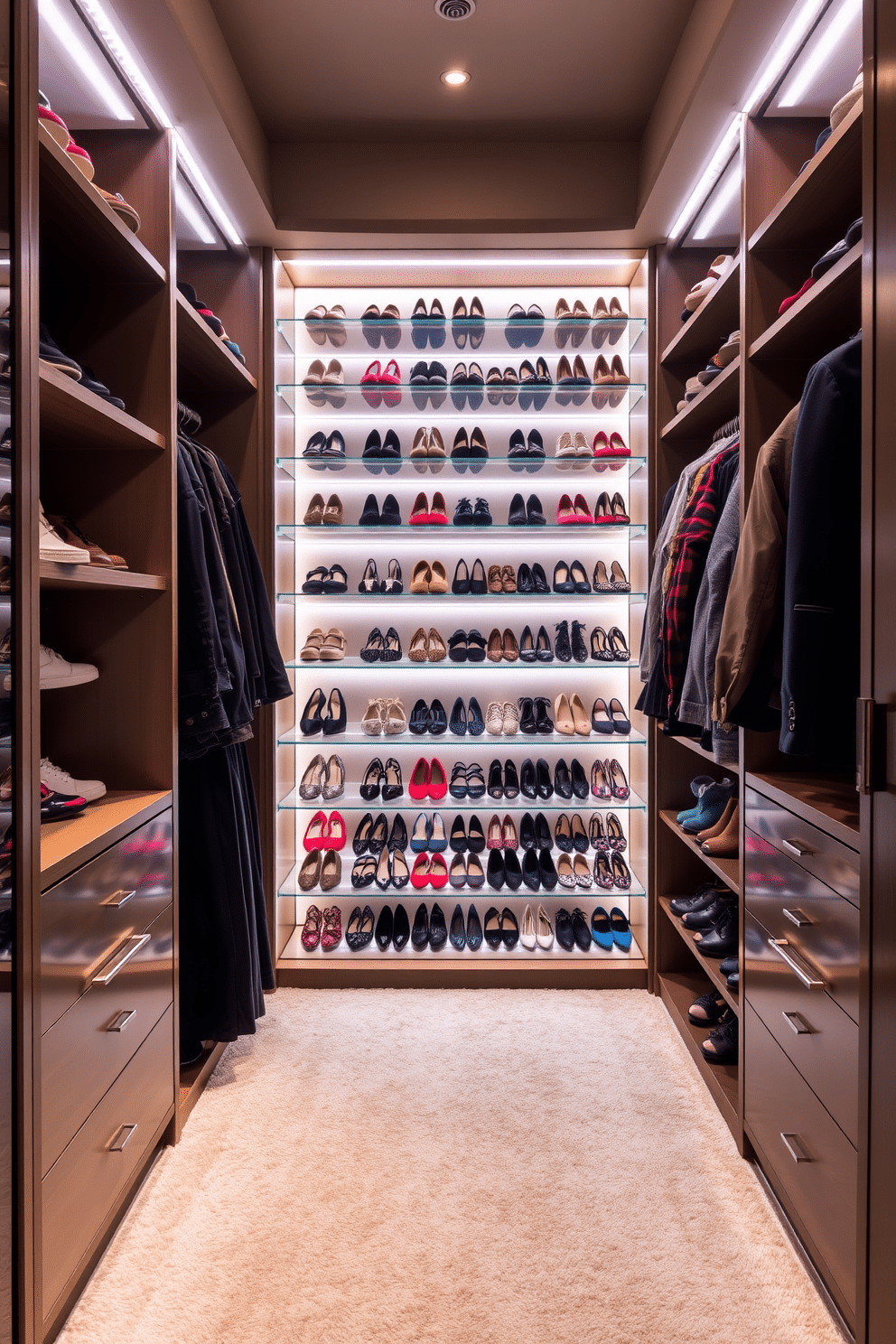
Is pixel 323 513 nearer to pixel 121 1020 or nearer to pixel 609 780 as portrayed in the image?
pixel 609 780

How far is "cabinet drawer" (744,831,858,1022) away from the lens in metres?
1.33

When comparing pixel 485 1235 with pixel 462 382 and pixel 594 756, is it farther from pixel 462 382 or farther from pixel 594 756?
pixel 462 382

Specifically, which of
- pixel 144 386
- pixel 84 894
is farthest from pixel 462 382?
pixel 84 894

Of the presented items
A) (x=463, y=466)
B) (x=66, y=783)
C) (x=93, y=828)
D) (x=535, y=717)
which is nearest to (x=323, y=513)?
(x=463, y=466)

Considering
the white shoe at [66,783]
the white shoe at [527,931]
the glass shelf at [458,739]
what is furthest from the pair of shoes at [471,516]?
the white shoe at [66,783]

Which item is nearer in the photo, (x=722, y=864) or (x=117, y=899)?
(x=117, y=899)

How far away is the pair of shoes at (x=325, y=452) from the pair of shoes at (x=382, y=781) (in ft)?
4.01

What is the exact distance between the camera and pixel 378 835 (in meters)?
3.19

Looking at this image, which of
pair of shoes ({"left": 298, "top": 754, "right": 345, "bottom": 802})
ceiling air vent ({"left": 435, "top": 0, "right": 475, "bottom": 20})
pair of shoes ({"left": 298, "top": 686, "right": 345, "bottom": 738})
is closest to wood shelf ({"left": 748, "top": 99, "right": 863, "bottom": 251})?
ceiling air vent ({"left": 435, "top": 0, "right": 475, "bottom": 20})

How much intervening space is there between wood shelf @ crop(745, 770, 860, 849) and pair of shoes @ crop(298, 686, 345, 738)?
5.50ft

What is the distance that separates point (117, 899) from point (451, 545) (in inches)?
82.7

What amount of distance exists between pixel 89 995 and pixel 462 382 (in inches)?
98.5

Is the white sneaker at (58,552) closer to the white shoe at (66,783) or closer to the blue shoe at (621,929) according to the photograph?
the white shoe at (66,783)

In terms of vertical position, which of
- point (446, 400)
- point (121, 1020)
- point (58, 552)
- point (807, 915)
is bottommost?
point (121, 1020)
